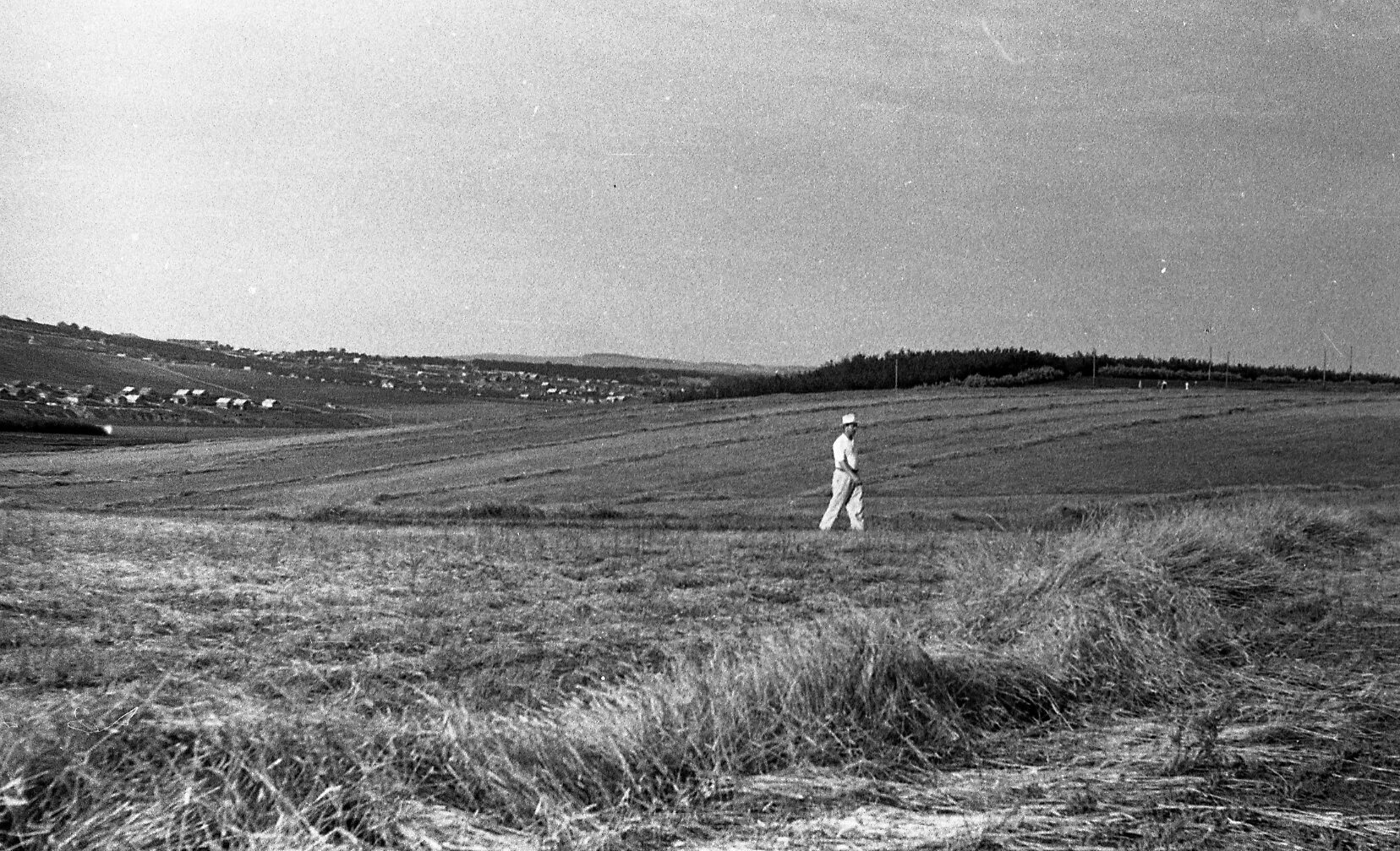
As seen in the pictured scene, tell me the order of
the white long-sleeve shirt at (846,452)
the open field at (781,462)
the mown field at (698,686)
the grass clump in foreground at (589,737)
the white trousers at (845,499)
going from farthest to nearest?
the open field at (781,462) → the white trousers at (845,499) → the white long-sleeve shirt at (846,452) → the mown field at (698,686) → the grass clump in foreground at (589,737)

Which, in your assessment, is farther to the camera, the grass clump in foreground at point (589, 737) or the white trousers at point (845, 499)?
the white trousers at point (845, 499)

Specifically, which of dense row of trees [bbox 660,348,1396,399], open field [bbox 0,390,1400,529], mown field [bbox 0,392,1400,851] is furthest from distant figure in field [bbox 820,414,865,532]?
dense row of trees [bbox 660,348,1396,399]

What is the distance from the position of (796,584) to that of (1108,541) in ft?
11.4

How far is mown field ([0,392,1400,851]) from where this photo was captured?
417cm

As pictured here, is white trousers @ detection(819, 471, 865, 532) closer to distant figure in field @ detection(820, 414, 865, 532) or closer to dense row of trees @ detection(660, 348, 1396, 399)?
distant figure in field @ detection(820, 414, 865, 532)

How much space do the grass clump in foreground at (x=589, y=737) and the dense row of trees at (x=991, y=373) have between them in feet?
219

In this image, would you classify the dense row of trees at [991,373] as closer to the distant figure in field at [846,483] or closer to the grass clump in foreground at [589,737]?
the distant figure in field at [846,483]

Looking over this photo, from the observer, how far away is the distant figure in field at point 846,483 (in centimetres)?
2039

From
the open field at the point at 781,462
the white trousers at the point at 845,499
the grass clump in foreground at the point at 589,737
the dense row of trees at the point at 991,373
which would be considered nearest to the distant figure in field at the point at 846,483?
the white trousers at the point at 845,499

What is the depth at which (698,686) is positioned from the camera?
5.56 m

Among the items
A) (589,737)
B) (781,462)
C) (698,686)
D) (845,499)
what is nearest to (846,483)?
(845,499)

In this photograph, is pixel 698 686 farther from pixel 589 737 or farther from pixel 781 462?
pixel 781 462

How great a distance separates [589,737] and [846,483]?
16129 mm

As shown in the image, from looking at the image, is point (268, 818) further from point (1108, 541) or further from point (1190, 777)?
point (1108, 541)
